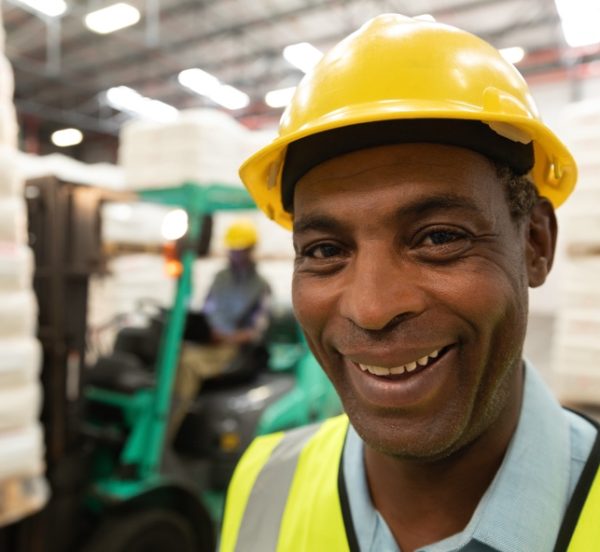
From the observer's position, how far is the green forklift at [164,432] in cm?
330

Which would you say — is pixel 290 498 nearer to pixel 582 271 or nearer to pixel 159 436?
pixel 159 436

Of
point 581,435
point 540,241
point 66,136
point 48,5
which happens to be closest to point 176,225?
point 540,241

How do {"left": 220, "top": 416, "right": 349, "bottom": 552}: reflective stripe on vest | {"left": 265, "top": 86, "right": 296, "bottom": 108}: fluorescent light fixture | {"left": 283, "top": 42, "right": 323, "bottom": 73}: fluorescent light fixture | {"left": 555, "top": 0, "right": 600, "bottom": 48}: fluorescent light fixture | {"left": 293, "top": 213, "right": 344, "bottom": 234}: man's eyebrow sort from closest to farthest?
1. {"left": 293, "top": 213, "right": 344, "bottom": 234}: man's eyebrow
2. {"left": 220, "top": 416, "right": 349, "bottom": 552}: reflective stripe on vest
3. {"left": 555, "top": 0, "right": 600, "bottom": 48}: fluorescent light fixture
4. {"left": 283, "top": 42, "right": 323, "bottom": 73}: fluorescent light fixture
5. {"left": 265, "top": 86, "right": 296, "bottom": 108}: fluorescent light fixture

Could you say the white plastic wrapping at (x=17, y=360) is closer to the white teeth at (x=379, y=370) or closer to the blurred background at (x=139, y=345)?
the blurred background at (x=139, y=345)

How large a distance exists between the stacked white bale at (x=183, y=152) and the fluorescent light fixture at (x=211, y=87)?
8304 mm

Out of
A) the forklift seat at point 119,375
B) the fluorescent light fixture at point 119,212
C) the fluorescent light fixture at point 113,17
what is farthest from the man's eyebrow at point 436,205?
the fluorescent light fixture at point 113,17

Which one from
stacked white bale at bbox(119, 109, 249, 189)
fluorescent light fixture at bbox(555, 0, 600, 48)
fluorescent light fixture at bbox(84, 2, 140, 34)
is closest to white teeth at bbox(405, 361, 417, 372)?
stacked white bale at bbox(119, 109, 249, 189)

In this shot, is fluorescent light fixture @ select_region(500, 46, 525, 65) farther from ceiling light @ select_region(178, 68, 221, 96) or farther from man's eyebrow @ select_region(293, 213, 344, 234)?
man's eyebrow @ select_region(293, 213, 344, 234)

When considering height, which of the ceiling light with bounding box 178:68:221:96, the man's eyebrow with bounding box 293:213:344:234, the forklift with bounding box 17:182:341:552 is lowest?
the forklift with bounding box 17:182:341:552

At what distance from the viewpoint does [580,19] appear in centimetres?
787

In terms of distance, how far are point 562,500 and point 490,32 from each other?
440 inches

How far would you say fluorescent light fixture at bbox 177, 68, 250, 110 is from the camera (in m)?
12.4

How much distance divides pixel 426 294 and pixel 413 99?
1.12 ft

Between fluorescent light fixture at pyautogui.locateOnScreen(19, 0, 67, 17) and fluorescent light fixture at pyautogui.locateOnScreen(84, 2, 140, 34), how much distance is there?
877 mm
